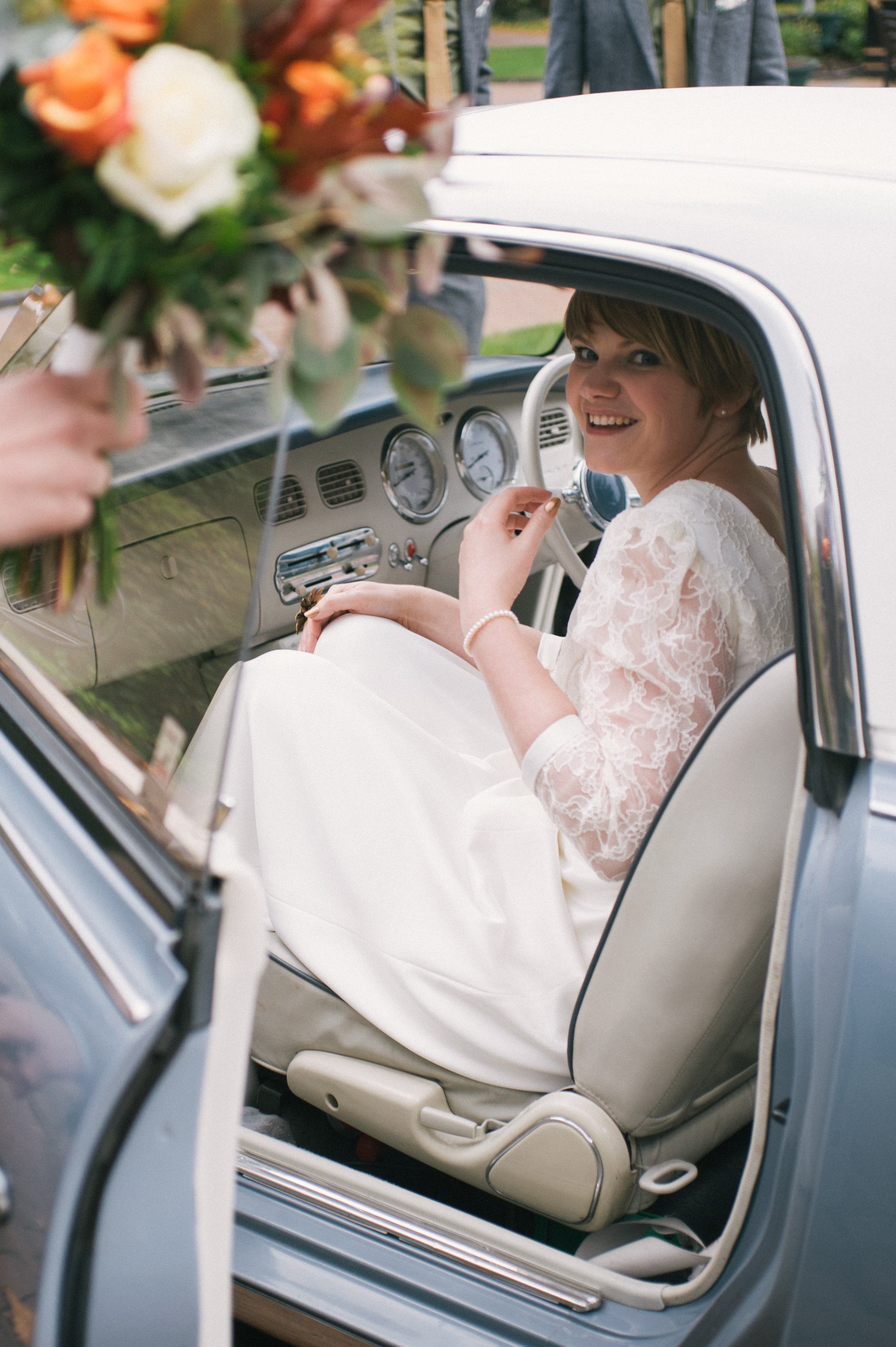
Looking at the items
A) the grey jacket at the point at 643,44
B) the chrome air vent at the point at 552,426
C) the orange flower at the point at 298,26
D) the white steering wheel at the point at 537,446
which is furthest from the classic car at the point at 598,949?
the grey jacket at the point at 643,44

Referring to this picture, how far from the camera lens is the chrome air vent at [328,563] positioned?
2.65 metres

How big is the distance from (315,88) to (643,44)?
3689mm

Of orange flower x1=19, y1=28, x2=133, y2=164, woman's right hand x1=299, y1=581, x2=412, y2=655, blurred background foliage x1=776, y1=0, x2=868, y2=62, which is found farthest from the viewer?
blurred background foliage x1=776, y1=0, x2=868, y2=62

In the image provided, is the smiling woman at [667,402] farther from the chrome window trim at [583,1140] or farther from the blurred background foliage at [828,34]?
the blurred background foliage at [828,34]

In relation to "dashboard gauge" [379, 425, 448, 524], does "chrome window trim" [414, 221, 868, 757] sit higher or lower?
higher

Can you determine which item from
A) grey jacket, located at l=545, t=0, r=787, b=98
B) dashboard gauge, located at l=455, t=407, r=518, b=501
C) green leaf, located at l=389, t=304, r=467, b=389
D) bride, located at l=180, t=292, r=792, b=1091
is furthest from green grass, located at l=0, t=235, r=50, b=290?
grey jacket, located at l=545, t=0, r=787, b=98

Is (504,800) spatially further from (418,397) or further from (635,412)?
(418,397)

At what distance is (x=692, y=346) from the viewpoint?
155 cm

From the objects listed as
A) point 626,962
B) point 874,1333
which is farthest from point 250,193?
point 874,1333

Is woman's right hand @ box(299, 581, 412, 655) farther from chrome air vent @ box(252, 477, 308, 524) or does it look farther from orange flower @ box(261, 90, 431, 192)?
orange flower @ box(261, 90, 431, 192)

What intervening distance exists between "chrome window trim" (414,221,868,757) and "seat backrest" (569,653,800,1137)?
0.29ft

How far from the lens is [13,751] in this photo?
3.93 ft

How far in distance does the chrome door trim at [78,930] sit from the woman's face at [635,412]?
3.20 feet

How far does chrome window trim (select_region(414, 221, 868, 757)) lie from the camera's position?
40.8 inches
